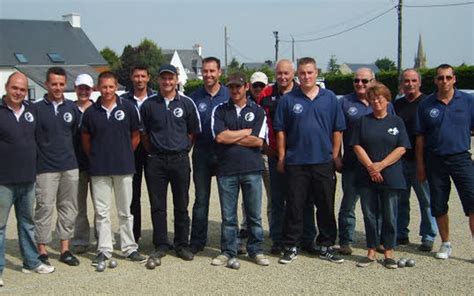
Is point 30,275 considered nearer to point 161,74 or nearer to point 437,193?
point 161,74

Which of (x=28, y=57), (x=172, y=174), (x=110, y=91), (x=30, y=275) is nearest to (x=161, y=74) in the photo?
(x=110, y=91)

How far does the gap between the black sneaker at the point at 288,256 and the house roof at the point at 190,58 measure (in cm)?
8644

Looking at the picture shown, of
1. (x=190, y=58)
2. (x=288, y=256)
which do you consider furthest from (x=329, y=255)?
(x=190, y=58)

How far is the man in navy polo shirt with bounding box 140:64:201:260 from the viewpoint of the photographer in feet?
20.6

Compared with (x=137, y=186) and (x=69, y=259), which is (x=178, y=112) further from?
(x=69, y=259)

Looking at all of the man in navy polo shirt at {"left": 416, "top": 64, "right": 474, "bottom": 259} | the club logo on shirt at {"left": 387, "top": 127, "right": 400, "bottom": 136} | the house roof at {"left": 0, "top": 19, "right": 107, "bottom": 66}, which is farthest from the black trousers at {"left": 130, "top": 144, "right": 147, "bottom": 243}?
the house roof at {"left": 0, "top": 19, "right": 107, "bottom": 66}

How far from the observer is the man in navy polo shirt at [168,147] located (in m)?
6.28

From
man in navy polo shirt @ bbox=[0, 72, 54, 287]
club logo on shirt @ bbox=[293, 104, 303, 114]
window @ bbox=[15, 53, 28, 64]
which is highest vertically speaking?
window @ bbox=[15, 53, 28, 64]

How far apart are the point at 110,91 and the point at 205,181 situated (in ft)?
4.94

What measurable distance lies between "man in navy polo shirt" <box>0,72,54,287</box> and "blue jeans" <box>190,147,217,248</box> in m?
1.83

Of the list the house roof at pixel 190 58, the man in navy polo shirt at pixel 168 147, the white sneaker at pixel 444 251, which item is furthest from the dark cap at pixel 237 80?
the house roof at pixel 190 58

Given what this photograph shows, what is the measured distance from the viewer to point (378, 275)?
573cm

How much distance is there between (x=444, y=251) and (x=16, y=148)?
4756 mm

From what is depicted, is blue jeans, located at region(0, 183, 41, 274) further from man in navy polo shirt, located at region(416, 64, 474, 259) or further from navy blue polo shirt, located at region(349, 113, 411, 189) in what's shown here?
man in navy polo shirt, located at region(416, 64, 474, 259)
